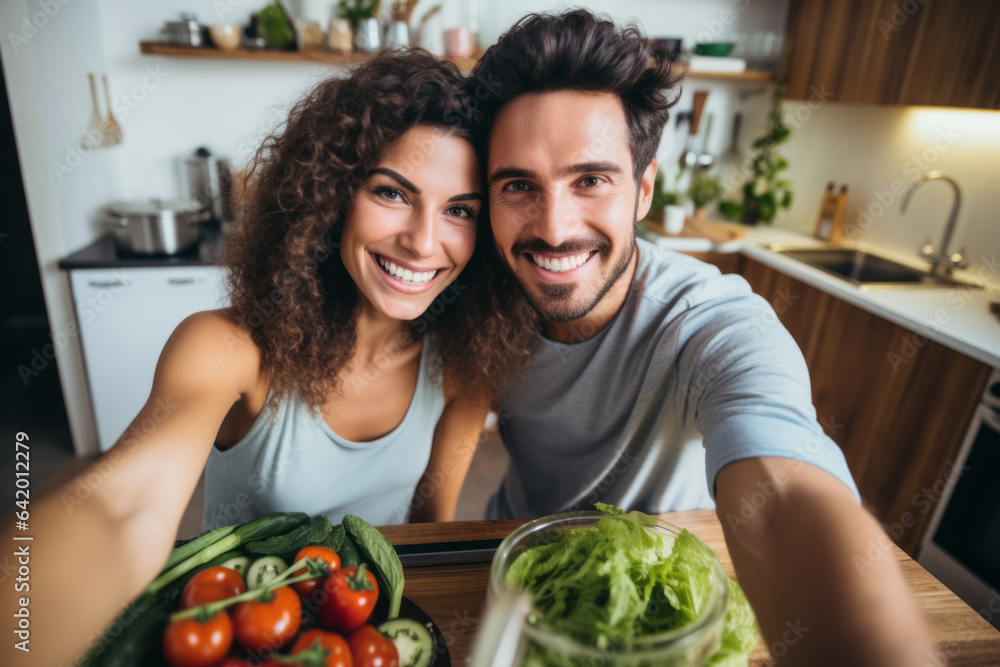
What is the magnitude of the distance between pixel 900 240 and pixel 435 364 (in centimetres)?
259

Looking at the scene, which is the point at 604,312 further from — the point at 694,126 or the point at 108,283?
the point at 694,126

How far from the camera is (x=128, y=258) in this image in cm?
239

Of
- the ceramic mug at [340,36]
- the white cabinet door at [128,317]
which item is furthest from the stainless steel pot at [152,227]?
the ceramic mug at [340,36]

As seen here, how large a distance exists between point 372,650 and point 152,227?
2367 millimetres

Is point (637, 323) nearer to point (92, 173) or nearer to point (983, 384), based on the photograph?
point (983, 384)

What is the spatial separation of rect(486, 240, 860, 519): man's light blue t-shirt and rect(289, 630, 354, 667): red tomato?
1.64 feet

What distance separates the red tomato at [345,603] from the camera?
59 cm

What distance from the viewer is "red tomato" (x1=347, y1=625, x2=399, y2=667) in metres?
0.55

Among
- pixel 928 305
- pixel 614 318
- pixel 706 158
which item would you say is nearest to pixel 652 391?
pixel 614 318

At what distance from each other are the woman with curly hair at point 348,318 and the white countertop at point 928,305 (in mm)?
1458

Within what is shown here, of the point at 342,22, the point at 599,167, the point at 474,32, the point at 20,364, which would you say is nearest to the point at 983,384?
the point at 599,167

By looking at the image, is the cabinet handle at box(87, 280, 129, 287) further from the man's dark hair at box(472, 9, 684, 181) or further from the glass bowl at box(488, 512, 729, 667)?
the glass bowl at box(488, 512, 729, 667)

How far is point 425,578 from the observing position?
2.42 feet

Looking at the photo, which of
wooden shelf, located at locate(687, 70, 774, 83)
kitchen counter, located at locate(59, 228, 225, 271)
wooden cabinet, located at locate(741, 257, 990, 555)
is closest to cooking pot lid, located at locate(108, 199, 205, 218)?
kitchen counter, located at locate(59, 228, 225, 271)
